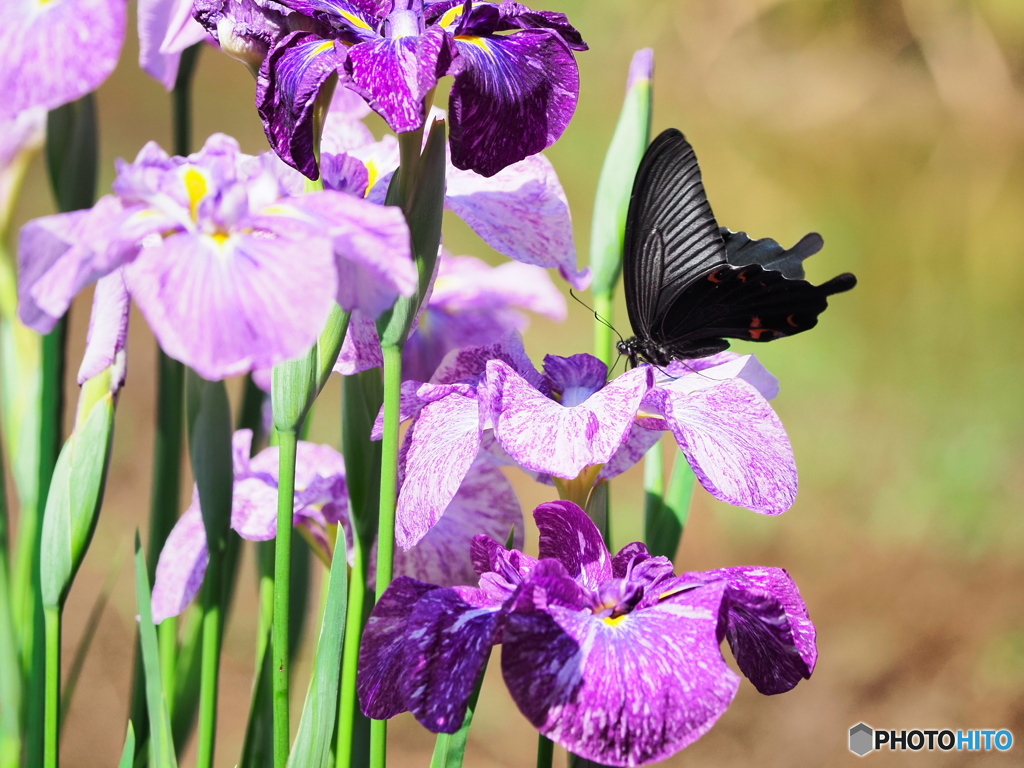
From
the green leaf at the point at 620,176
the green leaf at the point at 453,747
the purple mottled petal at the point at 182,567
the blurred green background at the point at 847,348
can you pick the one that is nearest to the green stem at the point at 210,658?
the purple mottled petal at the point at 182,567

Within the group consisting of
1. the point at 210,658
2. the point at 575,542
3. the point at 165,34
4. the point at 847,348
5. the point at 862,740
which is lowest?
the point at 847,348

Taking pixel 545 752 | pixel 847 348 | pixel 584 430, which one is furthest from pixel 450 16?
pixel 847 348

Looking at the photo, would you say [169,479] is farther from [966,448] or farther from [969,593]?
[966,448]

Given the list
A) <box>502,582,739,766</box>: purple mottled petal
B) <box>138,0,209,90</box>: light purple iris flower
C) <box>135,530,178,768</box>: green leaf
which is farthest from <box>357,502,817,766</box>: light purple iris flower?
<box>138,0,209,90</box>: light purple iris flower

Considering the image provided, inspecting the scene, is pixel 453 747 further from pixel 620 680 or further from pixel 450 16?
pixel 450 16

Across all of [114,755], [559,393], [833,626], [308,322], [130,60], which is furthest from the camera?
[130,60]

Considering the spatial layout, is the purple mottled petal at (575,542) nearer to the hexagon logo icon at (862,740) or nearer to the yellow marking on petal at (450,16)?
the yellow marking on petal at (450,16)

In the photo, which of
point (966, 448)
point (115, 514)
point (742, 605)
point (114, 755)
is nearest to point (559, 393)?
point (742, 605)

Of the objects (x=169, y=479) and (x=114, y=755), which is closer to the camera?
(x=169, y=479)
